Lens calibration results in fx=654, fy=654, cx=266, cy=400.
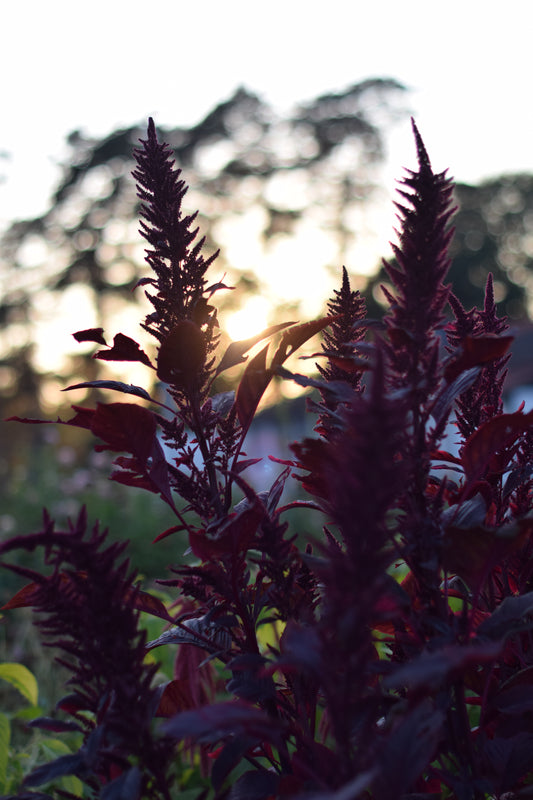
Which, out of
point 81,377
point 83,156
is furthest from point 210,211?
point 81,377

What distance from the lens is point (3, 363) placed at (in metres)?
23.5

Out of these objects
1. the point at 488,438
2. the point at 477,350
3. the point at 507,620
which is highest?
the point at 477,350

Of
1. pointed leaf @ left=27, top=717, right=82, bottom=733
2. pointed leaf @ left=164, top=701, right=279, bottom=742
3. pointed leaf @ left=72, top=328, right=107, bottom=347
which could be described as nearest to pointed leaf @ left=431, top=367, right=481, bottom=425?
pointed leaf @ left=164, top=701, right=279, bottom=742

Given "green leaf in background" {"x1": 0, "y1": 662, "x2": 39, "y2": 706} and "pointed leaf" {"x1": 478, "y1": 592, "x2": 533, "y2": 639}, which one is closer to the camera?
"pointed leaf" {"x1": 478, "y1": 592, "x2": 533, "y2": 639}

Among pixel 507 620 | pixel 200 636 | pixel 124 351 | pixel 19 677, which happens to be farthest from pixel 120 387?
pixel 19 677

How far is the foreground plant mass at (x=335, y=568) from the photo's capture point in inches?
25.4

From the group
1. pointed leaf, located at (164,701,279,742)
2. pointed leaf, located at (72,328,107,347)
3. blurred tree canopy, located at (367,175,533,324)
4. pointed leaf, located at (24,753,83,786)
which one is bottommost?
pointed leaf, located at (24,753,83,786)

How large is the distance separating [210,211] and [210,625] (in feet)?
71.8

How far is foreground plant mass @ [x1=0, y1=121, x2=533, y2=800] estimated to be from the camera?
0.64m

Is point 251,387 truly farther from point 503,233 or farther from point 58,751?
point 503,233

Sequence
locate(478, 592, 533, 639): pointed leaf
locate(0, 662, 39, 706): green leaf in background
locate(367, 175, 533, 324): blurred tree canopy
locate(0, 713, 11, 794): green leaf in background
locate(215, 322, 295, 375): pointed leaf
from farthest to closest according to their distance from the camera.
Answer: locate(367, 175, 533, 324): blurred tree canopy → locate(0, 662, 39, 706): green leaf in background → locate(0, 713, 11, 794): green leaf in background → locate(215, 322, 295, 375): pointed leaf → locate(478, 592, 533, 639): pointed leaf

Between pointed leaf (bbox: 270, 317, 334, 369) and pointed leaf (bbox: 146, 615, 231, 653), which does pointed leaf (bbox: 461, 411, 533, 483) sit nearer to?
pointed leaf (bbox: 270, 317, 334, 369)

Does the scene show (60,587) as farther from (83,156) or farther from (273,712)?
(83,156)

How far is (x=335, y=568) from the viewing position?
2.05 ft
